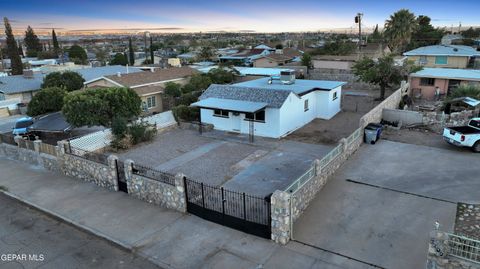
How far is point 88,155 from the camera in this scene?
16.8 metres

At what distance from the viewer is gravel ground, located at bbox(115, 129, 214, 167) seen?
1953cm

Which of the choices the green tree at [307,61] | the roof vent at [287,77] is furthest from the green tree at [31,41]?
the roof vent at [287,77]

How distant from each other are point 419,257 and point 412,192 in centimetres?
469

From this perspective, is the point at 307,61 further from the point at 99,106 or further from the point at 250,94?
the point at 99,106

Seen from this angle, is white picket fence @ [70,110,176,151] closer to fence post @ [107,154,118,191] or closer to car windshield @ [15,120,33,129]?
fence post @ [107,154,118,191]

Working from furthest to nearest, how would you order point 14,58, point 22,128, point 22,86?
1. point 14,58
2. point 22,86
3. point 22,128

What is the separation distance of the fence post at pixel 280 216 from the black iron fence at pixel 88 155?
9055mm

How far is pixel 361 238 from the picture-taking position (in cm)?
1100

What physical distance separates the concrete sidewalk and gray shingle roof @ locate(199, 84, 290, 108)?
1175 centimetres

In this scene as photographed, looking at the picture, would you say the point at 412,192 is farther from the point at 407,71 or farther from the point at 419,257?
the point at 407,71

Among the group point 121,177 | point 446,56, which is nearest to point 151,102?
point 121,177

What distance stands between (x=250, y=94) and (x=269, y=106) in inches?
98.6

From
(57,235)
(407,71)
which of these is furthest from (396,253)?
(407,71)

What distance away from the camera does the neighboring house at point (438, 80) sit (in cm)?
3169
